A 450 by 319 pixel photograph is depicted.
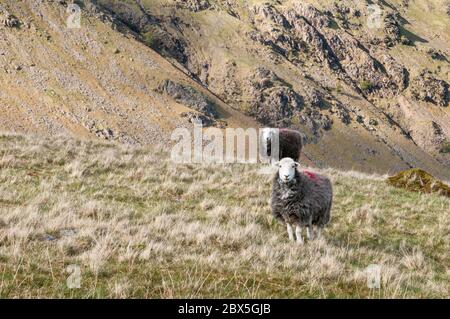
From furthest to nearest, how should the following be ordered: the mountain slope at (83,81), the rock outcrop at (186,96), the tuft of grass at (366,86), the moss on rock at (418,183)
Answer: the tuft of grass at (366,86)
the rock outcrop at (186,96)
the mountain slope at (83,81)
the moss on rock at (418,183)

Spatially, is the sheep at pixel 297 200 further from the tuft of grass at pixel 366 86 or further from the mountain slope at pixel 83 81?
the tuft of grass at pixel 366 86

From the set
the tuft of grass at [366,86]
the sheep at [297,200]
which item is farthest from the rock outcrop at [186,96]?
the sheep at [297,200]

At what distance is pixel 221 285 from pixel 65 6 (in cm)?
9718

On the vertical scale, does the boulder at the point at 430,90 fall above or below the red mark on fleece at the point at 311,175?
below

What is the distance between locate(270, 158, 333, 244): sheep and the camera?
9.01 meters

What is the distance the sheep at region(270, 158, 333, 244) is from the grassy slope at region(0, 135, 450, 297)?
1.57 ft

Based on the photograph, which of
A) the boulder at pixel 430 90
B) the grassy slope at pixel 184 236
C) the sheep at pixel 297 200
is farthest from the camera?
the boulder at pixel 430 90

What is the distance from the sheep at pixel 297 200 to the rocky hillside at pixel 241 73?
62926mm

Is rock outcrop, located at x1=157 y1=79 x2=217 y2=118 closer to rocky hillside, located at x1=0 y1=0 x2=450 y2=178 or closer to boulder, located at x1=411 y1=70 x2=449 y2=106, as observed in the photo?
rocky hillside, located at x1=0 y1=0 x2=450 y2=178

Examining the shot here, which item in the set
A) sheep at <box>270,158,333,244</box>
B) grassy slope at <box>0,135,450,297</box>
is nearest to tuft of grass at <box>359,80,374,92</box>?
grassy slope at <box>0,135,450,297</box>

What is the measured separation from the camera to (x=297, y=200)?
909cm

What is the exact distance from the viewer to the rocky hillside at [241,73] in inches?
2992

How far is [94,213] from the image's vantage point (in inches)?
381

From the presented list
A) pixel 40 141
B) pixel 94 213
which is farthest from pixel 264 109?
pixel 94 213
